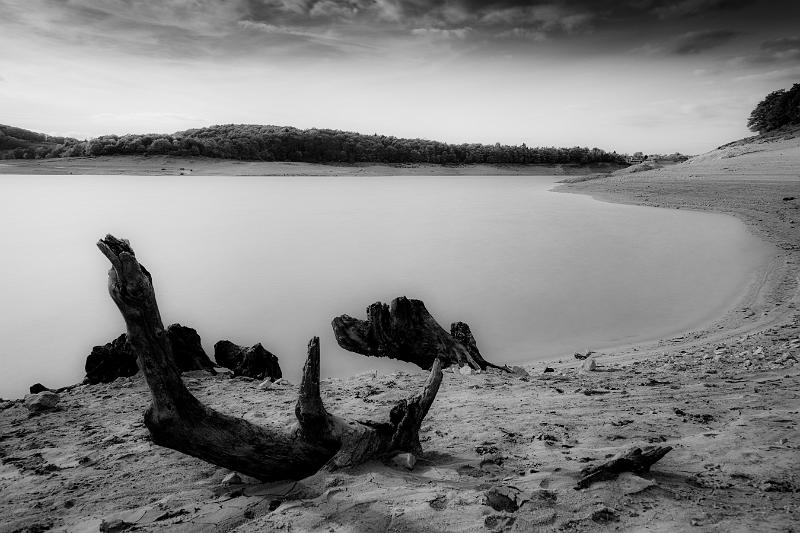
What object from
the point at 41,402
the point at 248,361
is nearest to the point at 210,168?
the point at 248,361

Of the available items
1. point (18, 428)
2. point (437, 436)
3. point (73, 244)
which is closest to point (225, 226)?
point (73, 244)

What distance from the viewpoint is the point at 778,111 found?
42.6m

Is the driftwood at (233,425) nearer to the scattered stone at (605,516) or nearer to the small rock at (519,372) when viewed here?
the scattered stone at (605,516)

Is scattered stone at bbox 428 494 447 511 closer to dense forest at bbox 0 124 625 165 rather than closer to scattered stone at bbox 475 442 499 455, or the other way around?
scattered stone at bbox 475 442 499 455

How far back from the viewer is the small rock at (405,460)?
285 cm

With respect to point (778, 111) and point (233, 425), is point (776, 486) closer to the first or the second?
point (233, 425)

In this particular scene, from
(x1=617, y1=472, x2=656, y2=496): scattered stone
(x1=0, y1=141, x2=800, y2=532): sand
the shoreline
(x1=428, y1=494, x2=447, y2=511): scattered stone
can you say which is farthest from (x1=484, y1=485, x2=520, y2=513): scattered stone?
the shoreline

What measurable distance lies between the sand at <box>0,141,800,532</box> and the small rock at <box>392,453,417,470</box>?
3 centimetres

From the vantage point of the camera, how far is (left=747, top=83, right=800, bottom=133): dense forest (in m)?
41.5

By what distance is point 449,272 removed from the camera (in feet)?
36.1

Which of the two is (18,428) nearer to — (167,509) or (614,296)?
(167,509)

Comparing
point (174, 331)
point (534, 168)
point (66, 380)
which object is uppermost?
point (534, 168)

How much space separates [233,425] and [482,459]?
1.41 m

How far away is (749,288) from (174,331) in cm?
886
